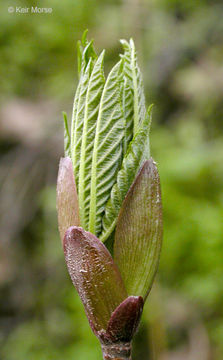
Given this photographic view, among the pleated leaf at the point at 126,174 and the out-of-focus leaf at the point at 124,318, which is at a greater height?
the pleated leaf at the point at 126,174

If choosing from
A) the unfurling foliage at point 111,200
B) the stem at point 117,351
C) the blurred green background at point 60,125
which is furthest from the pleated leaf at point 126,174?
the blurred green background at point 60,125

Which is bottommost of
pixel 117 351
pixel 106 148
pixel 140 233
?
pixel 117 351

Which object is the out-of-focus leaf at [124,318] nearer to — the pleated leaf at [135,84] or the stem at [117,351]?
the stem at [117,351]

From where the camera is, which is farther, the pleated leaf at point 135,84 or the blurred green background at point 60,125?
the blurred green background at point 60,125

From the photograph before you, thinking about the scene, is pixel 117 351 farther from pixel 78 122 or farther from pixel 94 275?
pixel 78 122

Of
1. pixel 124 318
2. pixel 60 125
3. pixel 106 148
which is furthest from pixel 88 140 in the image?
pixel 60 125

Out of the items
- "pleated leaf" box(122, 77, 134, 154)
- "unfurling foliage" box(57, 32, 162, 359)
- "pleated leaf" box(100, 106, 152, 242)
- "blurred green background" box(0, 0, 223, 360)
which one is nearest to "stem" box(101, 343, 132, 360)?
"unfurling foliage" box(57, 32, 162, 359)

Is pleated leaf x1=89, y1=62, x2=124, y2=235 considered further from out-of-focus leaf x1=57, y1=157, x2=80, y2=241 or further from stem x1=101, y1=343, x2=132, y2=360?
stem x1=101, y1=343, x2=132, y2=360
